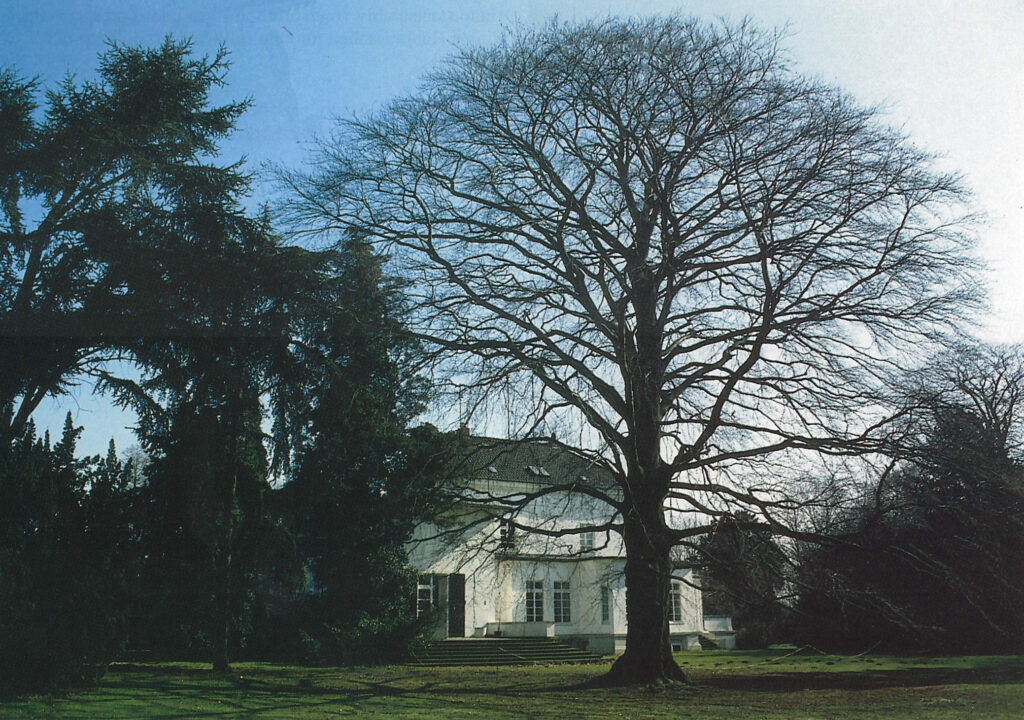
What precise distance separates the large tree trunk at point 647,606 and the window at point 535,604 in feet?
55.0

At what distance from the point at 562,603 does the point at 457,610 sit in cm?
533

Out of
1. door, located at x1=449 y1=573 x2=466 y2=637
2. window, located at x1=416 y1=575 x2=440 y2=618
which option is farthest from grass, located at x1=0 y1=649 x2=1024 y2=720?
door, located at x1=449 y1=573 x2=466 y2=637

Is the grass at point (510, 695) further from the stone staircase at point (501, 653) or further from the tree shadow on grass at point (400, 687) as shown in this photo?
the stone staircase at point (501, 653)

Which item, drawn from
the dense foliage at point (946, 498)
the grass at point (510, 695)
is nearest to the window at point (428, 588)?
the grass at point (510, 695)

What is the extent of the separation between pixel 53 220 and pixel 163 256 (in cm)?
302

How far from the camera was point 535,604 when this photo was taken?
33812 millimetres

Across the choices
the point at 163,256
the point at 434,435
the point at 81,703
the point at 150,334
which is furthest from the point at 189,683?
the point at 163,256

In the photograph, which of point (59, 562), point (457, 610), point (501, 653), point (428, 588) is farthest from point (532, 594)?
point (59, 562)

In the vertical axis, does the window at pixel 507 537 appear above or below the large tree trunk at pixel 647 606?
above

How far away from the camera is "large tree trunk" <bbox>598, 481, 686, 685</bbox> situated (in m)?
15.8

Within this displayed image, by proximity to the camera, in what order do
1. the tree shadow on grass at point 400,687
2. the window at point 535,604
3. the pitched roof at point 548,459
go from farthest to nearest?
the window at point 535,604, the pitched roof at point 548,459, the tree shadow on grass at point 400,687

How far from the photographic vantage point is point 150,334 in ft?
63.5

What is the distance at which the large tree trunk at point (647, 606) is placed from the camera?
15789mm

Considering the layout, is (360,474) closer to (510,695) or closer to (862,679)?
(510,695)
